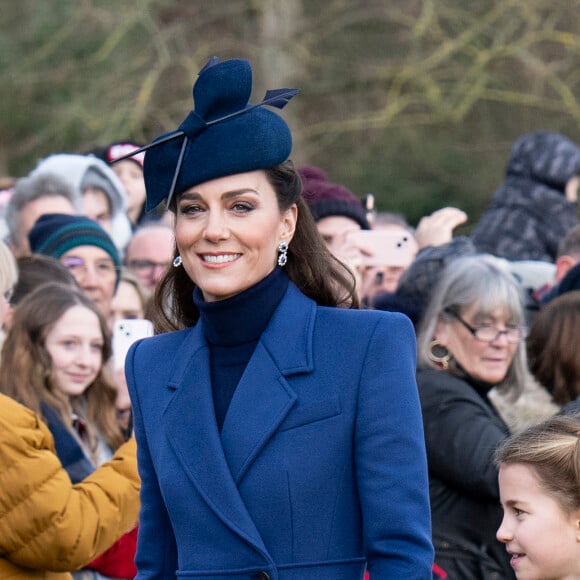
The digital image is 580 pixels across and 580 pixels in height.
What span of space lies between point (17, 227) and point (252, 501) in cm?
395

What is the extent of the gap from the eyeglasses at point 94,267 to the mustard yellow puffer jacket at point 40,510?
6.52ft

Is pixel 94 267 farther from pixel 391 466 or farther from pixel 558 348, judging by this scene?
pixel 391 466

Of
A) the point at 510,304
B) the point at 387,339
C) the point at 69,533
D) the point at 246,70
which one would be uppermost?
the point at 246,70

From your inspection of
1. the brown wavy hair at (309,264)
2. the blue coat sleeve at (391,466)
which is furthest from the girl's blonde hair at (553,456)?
the brown wavy hair at (309,264)

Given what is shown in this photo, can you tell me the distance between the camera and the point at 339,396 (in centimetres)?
292

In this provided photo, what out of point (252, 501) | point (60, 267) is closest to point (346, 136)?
point (60, 267)

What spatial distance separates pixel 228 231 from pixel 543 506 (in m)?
0.93

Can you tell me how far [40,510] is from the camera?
3900 millimetres

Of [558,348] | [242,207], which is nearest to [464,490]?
[558,348]

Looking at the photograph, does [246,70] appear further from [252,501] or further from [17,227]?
[17,227]

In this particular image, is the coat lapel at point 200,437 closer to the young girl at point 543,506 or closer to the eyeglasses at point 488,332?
the young girl at point 543,506

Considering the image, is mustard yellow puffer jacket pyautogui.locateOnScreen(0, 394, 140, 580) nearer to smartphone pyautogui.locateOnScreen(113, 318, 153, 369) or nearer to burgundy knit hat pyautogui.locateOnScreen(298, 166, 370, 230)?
smartphone pyautogui.locateOnScreen(113, 318, 153, 369)

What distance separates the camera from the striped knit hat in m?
6.11

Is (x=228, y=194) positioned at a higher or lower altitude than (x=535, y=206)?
higher
